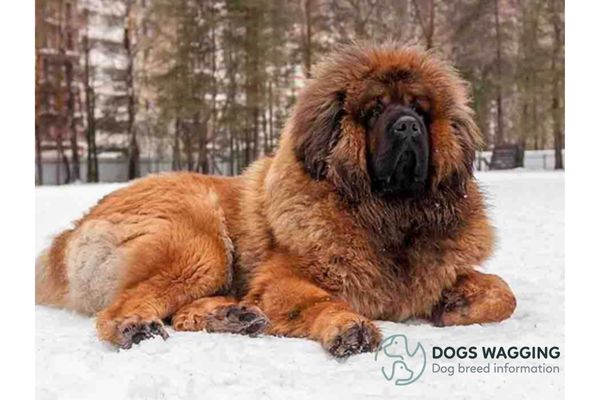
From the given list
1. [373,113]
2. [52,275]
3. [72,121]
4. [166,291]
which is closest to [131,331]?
[166,291]

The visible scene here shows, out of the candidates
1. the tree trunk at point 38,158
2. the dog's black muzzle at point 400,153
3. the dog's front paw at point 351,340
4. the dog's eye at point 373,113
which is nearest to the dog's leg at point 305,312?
the dog's front paw at point 351,340

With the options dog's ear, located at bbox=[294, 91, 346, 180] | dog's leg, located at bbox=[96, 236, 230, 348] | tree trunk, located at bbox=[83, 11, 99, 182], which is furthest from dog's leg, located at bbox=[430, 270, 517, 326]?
tree trunk, located at bbox=[83, 11, 99, 182]

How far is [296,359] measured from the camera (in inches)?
160

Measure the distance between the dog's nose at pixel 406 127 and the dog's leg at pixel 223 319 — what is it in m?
1.15

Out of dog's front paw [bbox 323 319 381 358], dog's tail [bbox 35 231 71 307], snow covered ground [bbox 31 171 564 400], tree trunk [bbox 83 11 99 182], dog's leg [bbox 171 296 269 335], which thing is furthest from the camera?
tree trunk [bbox 83 11 99 182]

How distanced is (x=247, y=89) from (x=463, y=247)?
5.25 ft

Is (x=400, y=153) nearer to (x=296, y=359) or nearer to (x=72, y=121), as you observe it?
(x=296, y=359)

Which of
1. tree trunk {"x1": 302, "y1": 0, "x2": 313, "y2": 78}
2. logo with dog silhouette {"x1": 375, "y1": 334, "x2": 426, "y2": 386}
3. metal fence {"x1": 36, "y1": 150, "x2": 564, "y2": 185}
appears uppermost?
tree trunk {"x1": 302, "y1": 0, "x2": 313, "y2": 78}

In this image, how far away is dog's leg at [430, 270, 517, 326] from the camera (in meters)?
4.54

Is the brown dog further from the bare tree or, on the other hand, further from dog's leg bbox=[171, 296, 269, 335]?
the bare tree

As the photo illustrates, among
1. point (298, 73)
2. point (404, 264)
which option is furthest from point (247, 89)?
point (404, 264)

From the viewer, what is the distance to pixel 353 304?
4.60 meters

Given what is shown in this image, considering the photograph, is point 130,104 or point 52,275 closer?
point 52,275

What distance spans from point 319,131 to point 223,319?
1.14 meters
